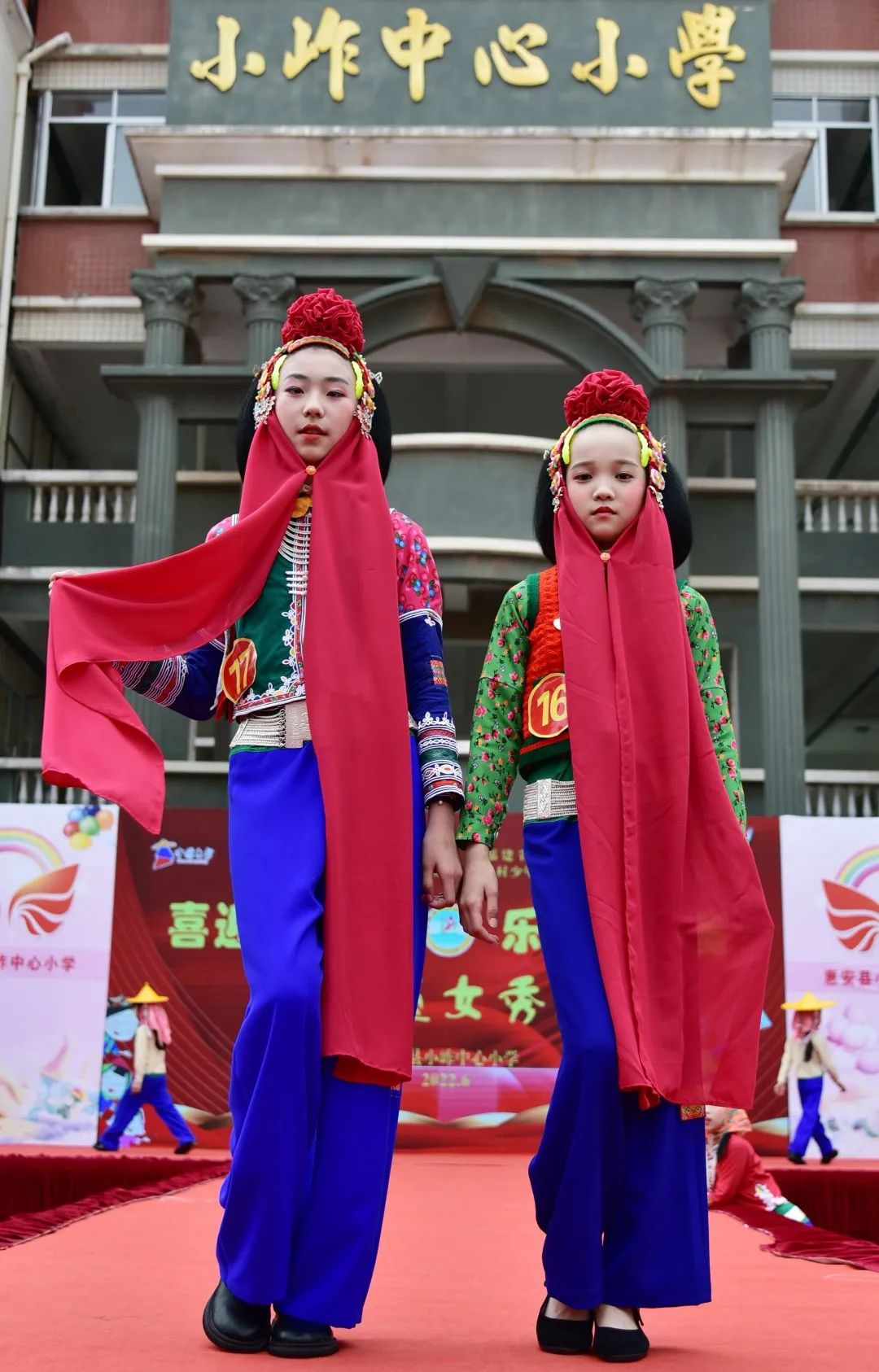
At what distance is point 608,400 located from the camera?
3080 mm

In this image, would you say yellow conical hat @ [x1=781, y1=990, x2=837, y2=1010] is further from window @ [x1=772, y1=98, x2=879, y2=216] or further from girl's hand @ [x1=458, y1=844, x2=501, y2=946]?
window @ [x1=772, y1=98, x2=879, y2=216]

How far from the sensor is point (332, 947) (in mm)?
2541

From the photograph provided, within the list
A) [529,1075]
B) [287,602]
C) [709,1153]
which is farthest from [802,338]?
[287,602]

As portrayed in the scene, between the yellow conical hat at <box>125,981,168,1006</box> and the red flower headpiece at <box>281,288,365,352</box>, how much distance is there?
6830 millimetres

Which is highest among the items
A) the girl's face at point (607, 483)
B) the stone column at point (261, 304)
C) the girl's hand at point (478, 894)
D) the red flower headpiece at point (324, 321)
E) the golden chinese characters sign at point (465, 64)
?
the golden chinese characters sign at point (465, 64)

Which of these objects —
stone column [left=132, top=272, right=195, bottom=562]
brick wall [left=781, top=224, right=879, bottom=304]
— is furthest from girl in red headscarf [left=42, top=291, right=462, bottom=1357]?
brick wall [left=781, top=224, right=879, bottom=304]

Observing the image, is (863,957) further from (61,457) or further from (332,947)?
(61,457)

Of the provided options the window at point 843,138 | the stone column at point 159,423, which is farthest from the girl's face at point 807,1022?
the window at point 843,138

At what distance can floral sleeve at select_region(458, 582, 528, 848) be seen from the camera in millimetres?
2918

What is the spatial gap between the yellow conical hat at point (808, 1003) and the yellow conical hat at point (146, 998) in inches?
143

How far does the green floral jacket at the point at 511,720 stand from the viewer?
2.93 metres

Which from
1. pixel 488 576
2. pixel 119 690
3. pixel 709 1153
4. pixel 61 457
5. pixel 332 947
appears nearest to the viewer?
pixel 332 947

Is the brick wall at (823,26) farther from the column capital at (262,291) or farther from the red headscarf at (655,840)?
the red headscarf at (655,840)

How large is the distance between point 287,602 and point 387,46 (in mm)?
10328
